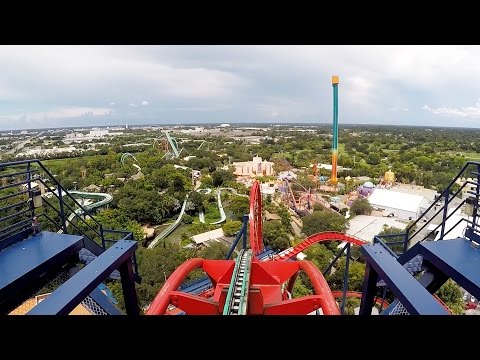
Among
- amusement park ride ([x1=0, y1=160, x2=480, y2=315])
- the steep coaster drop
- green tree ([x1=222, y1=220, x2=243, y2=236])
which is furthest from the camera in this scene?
green tree ([x1=222, y1=220, x2=243, y2=236])

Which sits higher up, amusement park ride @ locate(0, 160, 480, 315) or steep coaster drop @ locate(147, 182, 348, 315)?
amusement park ride @ locate(0, 160, 480, 315)

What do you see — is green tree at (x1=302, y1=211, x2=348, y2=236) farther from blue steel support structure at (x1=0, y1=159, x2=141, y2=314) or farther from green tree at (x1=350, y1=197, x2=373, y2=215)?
blue steel support structure at (x1=0, y1=159, x2=141, y2=314)

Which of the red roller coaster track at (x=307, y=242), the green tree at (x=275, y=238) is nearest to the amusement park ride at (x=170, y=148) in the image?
the green tree at (x=275, y=238)

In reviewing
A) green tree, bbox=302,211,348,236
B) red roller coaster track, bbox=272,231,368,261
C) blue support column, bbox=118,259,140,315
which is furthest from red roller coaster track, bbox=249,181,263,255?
blue support column, bbox=118,259,140,315
